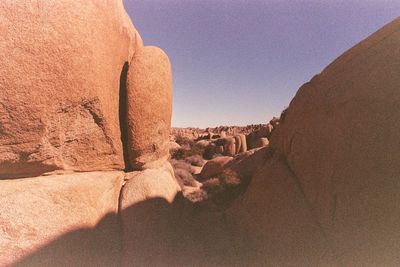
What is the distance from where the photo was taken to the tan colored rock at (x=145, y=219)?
8.71 ft

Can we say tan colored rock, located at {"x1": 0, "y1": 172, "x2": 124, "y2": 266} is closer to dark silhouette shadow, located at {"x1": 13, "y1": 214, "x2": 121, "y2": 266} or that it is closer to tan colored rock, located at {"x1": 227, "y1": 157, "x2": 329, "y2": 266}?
dark silhouette shadow, located at {"x1": 13, "y1": 214, "x2": 121, "y2": 266}

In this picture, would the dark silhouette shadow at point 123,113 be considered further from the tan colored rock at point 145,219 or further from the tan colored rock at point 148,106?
the tan colored rock at point 145,219

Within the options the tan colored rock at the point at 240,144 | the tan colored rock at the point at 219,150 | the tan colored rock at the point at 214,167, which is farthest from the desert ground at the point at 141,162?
the tan colored rock at the point at 240,144

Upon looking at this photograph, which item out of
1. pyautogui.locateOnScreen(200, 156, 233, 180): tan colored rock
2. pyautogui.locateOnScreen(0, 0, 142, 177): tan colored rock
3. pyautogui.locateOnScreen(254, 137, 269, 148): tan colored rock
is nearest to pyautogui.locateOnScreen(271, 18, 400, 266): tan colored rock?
pyautogui.locateOnScreen(0, 0, 142, 177): tan colored rock

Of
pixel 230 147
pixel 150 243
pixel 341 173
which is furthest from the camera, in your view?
pixel 230 147

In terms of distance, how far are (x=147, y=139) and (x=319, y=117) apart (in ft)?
8.23

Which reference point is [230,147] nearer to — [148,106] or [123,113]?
[148,106]

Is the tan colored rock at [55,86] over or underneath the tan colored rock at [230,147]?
over

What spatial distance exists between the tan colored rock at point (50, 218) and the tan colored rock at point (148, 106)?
3.07ft

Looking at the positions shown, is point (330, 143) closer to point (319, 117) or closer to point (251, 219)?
point (319, 117)

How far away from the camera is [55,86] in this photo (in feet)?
7.19

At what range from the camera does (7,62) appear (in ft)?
6.35

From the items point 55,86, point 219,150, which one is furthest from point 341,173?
point 219,150

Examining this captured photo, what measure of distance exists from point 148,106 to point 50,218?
1929 mm
